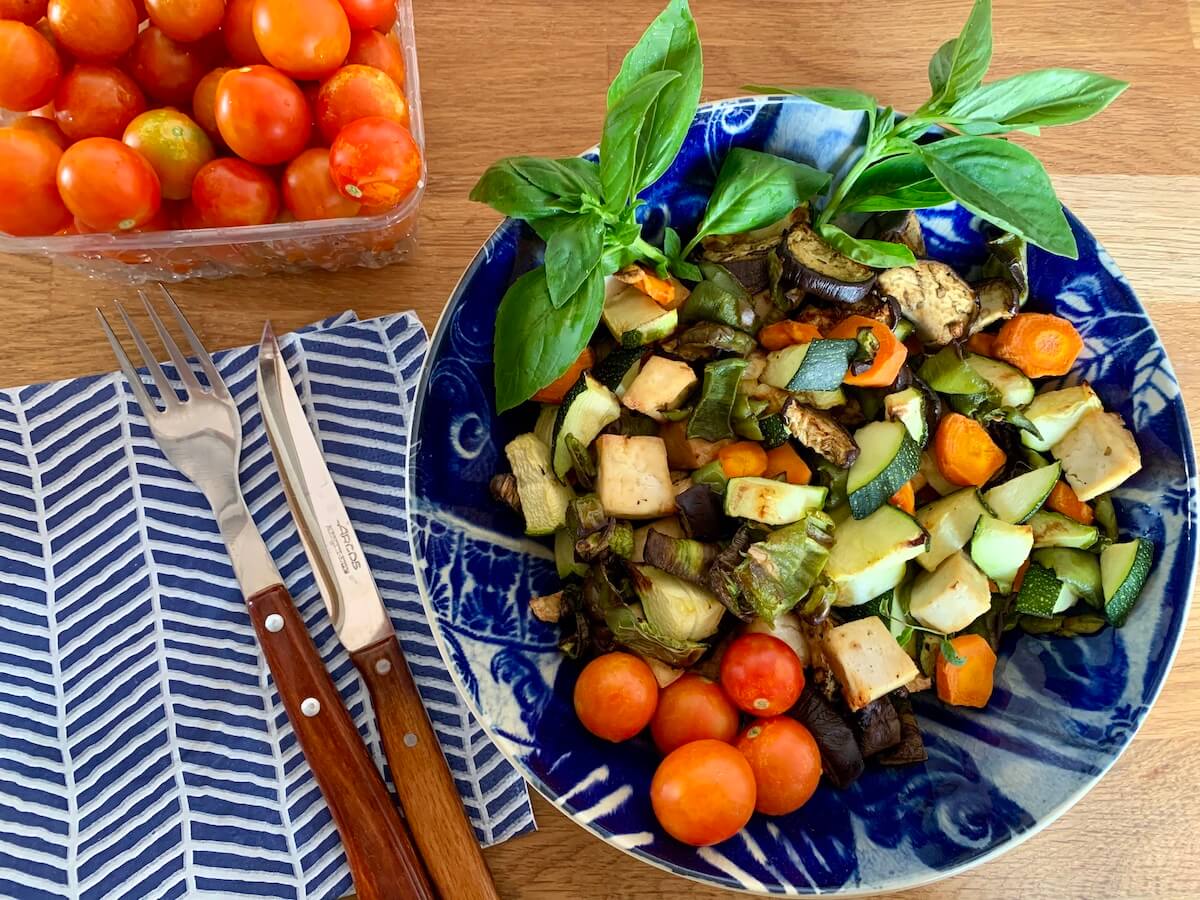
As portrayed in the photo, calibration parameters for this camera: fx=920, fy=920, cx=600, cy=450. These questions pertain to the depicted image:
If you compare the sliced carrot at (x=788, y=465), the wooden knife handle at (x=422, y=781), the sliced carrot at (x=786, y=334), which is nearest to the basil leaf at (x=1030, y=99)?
the sliced carrot at (x=786, y=334)

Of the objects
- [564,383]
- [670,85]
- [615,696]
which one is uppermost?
[670,85]

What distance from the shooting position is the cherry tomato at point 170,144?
1196mm

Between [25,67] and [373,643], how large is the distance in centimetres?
85

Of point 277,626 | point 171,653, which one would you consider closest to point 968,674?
point 277,626

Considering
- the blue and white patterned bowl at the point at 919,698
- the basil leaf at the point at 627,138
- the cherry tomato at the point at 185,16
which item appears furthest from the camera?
the cherry tomato at the point at 185,16

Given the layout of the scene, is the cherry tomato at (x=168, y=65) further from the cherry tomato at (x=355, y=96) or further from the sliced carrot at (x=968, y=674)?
the sliced carrot at (x=968, y=674)

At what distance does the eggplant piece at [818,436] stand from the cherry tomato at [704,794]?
343 mm

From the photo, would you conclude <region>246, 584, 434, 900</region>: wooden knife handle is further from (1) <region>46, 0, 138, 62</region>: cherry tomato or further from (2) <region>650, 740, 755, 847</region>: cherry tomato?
(1) <region>46, 0, 138, 62</region>: cherry tomato

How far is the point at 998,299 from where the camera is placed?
1.11 meters

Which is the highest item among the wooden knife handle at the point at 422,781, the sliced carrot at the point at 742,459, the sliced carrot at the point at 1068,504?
the sliced carrot at the point at 742,459

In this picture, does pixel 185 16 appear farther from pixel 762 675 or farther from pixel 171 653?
pixel 762 675

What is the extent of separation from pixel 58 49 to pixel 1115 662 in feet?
4.95

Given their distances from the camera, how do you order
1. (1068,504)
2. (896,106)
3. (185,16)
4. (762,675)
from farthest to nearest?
1. (896,106)
2. (185,16)
3. (1068,504)
4. (762,675)

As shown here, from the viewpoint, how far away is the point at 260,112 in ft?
3.84
